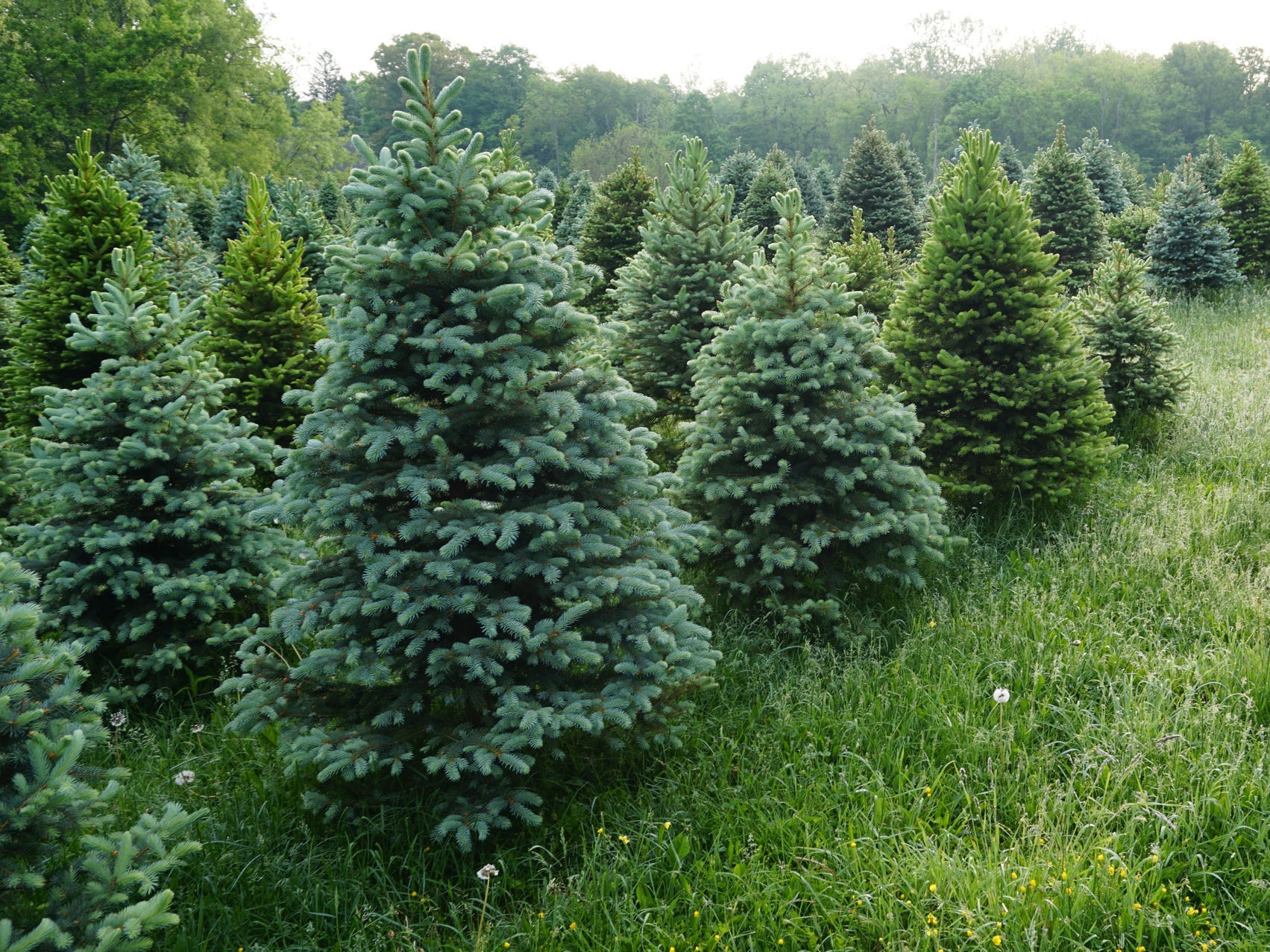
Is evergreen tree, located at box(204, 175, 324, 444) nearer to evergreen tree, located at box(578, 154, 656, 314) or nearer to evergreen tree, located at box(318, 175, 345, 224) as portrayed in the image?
evergreen tree, located at box(578, 154, 656, 314)

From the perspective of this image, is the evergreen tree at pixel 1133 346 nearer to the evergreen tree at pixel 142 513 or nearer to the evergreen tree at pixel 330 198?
the evergreen tree at pixel 142 513

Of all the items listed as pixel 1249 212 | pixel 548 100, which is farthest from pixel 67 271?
pixel 548 100

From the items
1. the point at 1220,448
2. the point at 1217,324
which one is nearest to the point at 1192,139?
the point at 1217,324

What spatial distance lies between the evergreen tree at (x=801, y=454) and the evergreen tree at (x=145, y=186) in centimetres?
2021

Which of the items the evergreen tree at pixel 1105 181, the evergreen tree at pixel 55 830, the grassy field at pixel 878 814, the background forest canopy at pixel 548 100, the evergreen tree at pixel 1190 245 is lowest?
the grassy field at pixel 878 814

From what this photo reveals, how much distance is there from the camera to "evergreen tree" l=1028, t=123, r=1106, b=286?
49.1 feet

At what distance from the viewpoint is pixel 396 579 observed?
337 cm

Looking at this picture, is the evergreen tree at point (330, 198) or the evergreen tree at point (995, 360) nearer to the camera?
the evergreen tree at point (995, 360)

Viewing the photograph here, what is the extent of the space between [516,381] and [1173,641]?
3.93 metres

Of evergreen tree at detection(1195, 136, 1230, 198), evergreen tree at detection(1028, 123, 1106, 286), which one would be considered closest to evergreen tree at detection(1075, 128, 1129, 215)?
evergreen tree at detection(1195, 136, 1230, 198)

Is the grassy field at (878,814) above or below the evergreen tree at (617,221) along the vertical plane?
below

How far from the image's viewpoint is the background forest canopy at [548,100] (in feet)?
96.2

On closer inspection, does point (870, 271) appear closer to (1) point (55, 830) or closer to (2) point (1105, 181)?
(1) point (55, 830)

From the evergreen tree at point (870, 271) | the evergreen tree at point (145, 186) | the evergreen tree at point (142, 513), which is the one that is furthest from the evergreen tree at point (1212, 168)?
the evergreen tree at point (145, 186)
